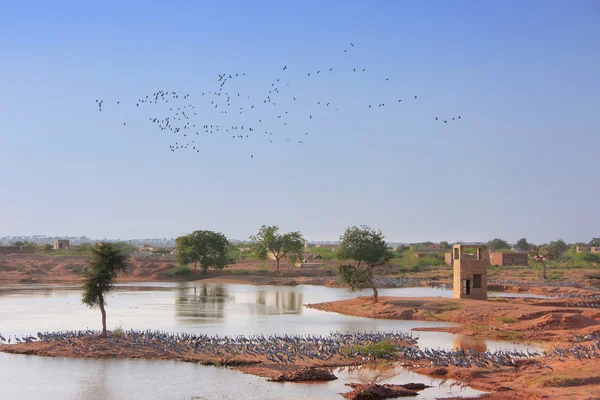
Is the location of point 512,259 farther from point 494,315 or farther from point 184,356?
point 184,356

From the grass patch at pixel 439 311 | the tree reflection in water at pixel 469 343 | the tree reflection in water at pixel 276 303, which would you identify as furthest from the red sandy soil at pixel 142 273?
the tree reflection in water at pixel 469 343

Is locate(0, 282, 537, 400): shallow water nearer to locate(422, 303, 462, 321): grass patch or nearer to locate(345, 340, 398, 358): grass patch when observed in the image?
locate(422, 303, 462, 321): grass patch

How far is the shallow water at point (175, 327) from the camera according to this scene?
24500 mm

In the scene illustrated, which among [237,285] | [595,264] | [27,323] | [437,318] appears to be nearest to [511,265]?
[595,264]

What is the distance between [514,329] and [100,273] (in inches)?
839

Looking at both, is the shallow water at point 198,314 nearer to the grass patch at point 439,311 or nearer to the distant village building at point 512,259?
the grass patch at point 439,311

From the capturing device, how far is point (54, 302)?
59344mm

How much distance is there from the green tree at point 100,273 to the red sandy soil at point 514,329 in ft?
47.6

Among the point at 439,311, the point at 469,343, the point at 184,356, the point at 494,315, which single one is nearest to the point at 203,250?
the point at 439,311

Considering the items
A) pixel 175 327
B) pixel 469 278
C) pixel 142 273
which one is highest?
pixel 469 278

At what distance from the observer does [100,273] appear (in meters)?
34.6

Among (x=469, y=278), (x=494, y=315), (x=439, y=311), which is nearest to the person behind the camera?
(x=494, y=315)

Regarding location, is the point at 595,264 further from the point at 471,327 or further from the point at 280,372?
the point at 280,372

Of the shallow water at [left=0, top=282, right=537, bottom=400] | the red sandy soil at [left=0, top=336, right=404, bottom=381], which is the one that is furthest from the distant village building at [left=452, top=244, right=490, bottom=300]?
the red sandy soil at [left=0, top=336, right=404, bottom=381]
